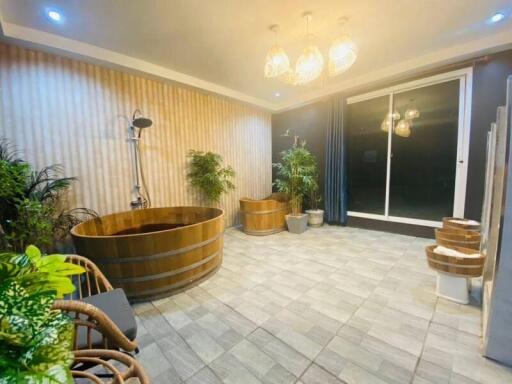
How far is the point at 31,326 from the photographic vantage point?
44 cm

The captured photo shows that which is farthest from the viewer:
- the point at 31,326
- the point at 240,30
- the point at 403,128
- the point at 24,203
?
the point at 403,128

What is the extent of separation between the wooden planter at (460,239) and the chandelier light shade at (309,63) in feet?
7.16

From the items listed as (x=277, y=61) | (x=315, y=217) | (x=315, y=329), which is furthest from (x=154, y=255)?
(x=315, y=217)

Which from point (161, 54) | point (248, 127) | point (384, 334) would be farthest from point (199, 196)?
point (384, 334)

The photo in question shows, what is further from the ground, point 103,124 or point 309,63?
point 309,63

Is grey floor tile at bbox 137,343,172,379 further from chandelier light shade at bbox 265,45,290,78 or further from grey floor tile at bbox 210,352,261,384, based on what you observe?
chandelier light shade at bbox 265,45,290,78

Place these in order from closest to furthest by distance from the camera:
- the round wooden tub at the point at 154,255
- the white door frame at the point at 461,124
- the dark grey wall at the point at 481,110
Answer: the round wooden tub at the point at 154,255 → the dark grey wall at the point at 481,110 → the white door frame at the point at 461,124

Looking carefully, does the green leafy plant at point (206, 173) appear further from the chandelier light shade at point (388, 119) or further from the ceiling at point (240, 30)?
the chandelier light shade at point (388, 119)

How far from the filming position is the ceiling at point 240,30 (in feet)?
6.88

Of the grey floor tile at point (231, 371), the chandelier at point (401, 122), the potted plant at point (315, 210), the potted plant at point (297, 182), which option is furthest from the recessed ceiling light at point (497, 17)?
the grey floor tile at point (231, 371)

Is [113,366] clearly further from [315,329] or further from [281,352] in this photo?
[315,329]


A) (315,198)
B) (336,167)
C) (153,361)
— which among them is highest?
(336,167)

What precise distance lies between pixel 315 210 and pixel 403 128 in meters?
2.17

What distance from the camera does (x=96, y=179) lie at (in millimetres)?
2904
